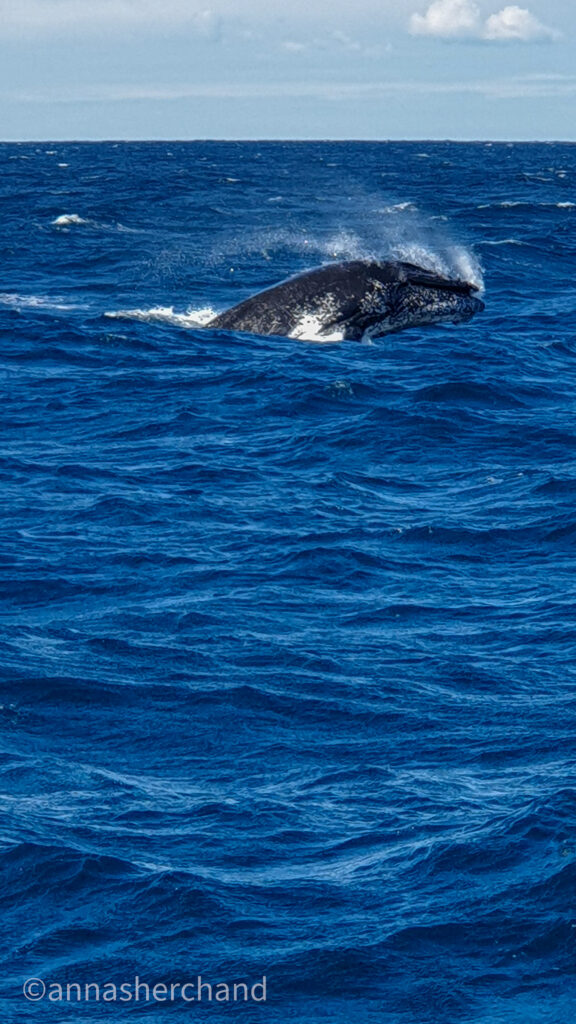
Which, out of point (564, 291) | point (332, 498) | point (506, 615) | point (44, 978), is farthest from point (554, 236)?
point (44, 978)

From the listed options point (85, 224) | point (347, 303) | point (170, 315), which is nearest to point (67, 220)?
point (85, 224)

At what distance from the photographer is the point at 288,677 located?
566 inches

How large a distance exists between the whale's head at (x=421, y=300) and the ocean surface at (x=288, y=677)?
63 cm

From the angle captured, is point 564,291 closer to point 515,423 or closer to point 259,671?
point 515,423

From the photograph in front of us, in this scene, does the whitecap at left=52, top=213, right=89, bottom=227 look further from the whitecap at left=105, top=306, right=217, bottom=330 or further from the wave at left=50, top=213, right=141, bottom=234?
the whitecap at left=105, top=306, right=217, bottom=330

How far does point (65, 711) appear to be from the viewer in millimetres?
13672

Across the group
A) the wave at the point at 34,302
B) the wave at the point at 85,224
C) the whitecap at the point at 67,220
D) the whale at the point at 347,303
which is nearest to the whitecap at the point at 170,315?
the whale at the point at 347,303

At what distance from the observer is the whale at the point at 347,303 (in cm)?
3066

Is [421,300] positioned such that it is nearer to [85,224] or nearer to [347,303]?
[347,303]

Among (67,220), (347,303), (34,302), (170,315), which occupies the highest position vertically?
(67,220)

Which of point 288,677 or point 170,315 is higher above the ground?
point 170,315

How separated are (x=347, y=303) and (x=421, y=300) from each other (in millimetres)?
2388

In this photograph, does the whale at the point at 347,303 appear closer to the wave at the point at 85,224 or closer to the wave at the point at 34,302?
the wave at the point at 34,302

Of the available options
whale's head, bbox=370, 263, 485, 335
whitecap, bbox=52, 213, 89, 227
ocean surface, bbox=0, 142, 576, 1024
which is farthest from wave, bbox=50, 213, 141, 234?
ocean surface, bbox=0, 142, 576, 1024
